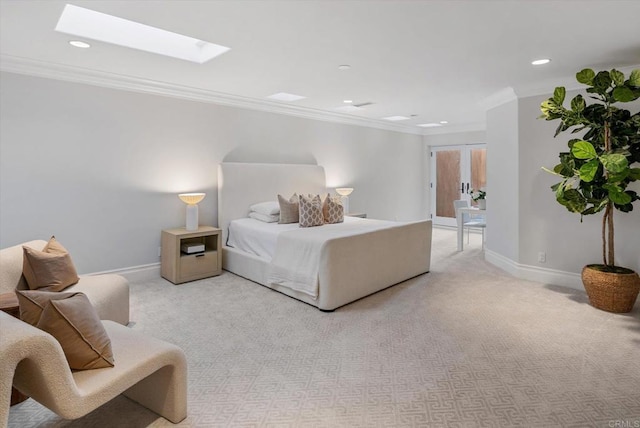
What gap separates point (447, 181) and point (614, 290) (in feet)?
18.2

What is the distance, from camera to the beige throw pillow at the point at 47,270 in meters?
2.61

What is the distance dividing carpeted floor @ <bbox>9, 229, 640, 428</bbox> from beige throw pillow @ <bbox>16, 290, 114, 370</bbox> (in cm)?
53

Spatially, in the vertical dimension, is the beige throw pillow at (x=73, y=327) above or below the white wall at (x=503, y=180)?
below

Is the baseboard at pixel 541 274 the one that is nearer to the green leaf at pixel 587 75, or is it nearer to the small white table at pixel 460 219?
the small white table at pixel 460 219

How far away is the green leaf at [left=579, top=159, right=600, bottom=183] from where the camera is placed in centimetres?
321

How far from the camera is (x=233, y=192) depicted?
5.05 meters

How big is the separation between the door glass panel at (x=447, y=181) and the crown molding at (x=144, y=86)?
126 inches

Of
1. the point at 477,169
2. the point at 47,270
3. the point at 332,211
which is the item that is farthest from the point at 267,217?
the point at 477,169

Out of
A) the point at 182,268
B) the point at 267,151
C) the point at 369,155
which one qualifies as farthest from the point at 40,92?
the point at 369,155

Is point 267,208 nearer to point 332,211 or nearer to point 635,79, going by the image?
point 332,211

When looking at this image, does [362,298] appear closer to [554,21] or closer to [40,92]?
[554,21]

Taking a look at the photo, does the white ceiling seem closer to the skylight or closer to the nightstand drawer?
the skylight

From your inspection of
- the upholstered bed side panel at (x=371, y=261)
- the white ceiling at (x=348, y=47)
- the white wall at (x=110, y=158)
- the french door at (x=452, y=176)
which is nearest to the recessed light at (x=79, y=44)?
the white ceiling at (x=348, y=47)

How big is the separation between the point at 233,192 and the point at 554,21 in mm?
3909
